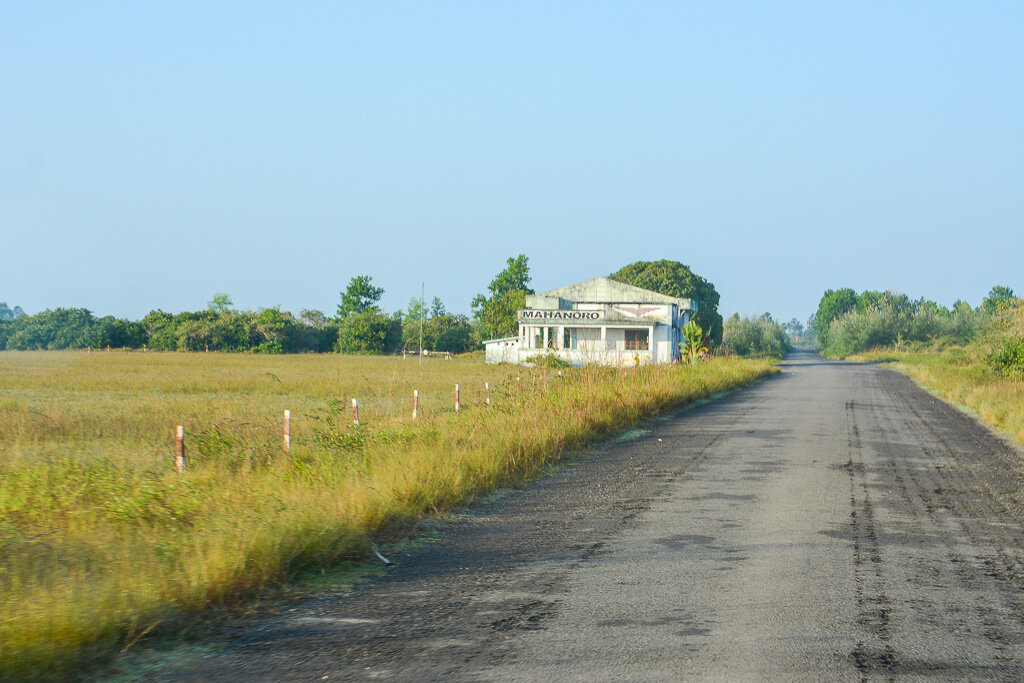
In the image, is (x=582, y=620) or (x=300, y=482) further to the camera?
(x=300, y=482)

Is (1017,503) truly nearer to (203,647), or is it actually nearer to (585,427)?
(585,427)

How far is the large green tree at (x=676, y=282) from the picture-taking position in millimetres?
87938

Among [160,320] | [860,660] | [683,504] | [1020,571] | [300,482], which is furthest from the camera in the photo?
[160,320]

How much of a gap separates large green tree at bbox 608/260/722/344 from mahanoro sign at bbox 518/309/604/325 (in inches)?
1278

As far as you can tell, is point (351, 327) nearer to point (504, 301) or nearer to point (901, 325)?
point (504, 301)

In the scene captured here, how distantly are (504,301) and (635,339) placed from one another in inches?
1262

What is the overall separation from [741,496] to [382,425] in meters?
5.85

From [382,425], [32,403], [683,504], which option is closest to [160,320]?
[32,403]

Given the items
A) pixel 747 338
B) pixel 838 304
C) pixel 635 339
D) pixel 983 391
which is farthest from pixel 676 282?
pixel 838 304

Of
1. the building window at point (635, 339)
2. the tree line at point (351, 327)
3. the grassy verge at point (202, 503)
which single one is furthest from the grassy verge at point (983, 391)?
the tree line at point (351, 327)

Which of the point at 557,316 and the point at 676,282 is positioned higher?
the point at 676,282

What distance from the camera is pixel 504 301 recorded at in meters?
87.1

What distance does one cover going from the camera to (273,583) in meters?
5.83

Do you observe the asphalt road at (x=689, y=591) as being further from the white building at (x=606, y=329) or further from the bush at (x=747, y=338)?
the bush at (x=747, y=338)
